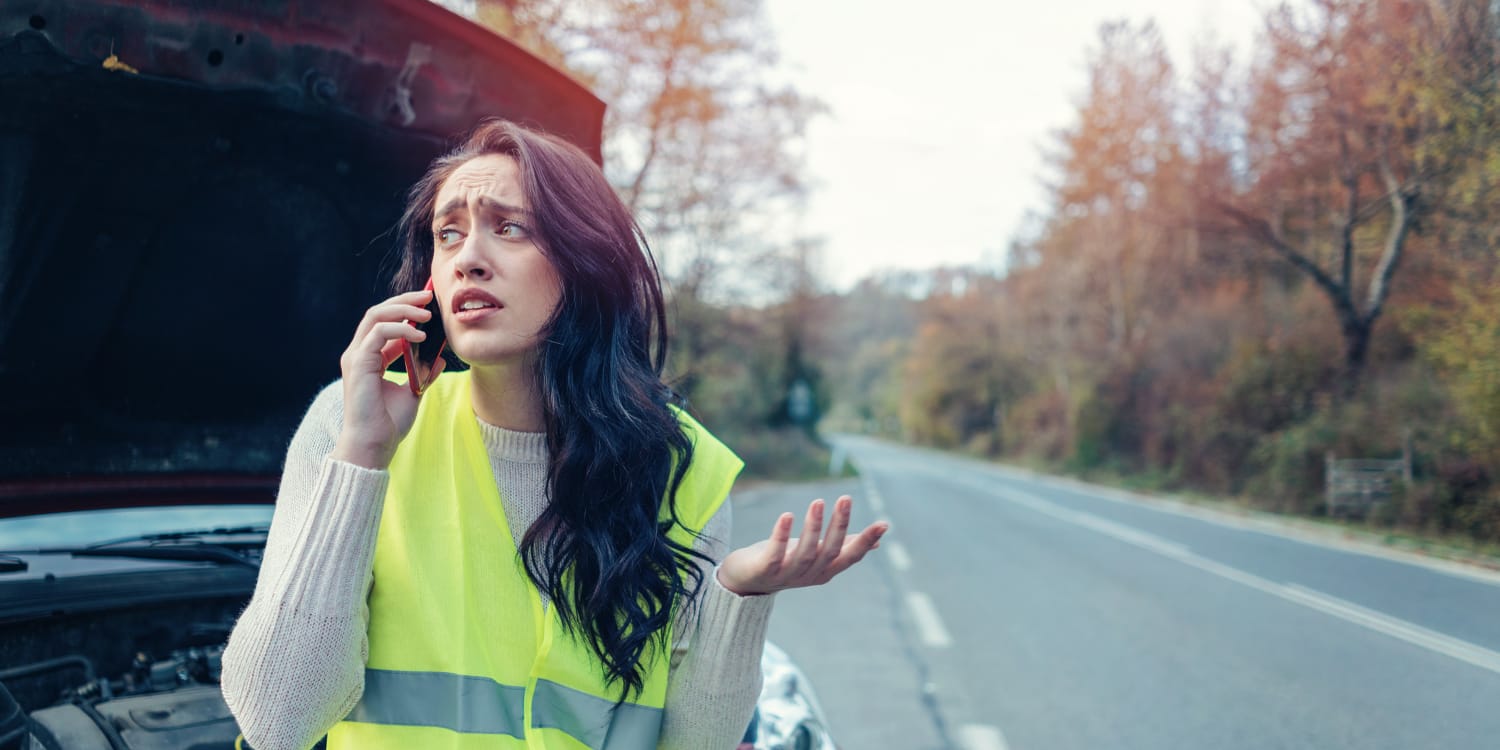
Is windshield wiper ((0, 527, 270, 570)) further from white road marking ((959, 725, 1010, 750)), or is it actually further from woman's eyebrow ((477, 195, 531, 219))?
white road marking ((959, 725, 1010, 750))

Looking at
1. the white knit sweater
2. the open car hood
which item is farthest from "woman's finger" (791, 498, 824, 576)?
the open car hood

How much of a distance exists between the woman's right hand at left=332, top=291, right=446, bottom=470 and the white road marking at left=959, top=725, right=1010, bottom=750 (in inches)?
137

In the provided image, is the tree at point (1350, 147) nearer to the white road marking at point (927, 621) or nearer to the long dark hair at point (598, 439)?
the white road marking at point (927, 621)

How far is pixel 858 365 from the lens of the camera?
8412 cm

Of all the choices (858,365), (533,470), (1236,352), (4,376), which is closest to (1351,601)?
(533,470)

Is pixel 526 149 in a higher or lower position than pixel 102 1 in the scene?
lower

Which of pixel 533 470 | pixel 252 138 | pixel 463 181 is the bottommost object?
pixel 533 470

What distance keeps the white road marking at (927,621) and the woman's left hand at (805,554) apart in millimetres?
5060

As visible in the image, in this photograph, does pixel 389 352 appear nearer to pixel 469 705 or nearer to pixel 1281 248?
pixel 469 705

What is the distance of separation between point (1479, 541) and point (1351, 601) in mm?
5476

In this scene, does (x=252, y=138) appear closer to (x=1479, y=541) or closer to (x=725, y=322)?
(x=1479, y=541)

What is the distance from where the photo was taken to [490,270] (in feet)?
4.83

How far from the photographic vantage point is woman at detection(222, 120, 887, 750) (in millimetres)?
1335

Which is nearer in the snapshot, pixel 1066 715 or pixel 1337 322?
pixel 1066 715
